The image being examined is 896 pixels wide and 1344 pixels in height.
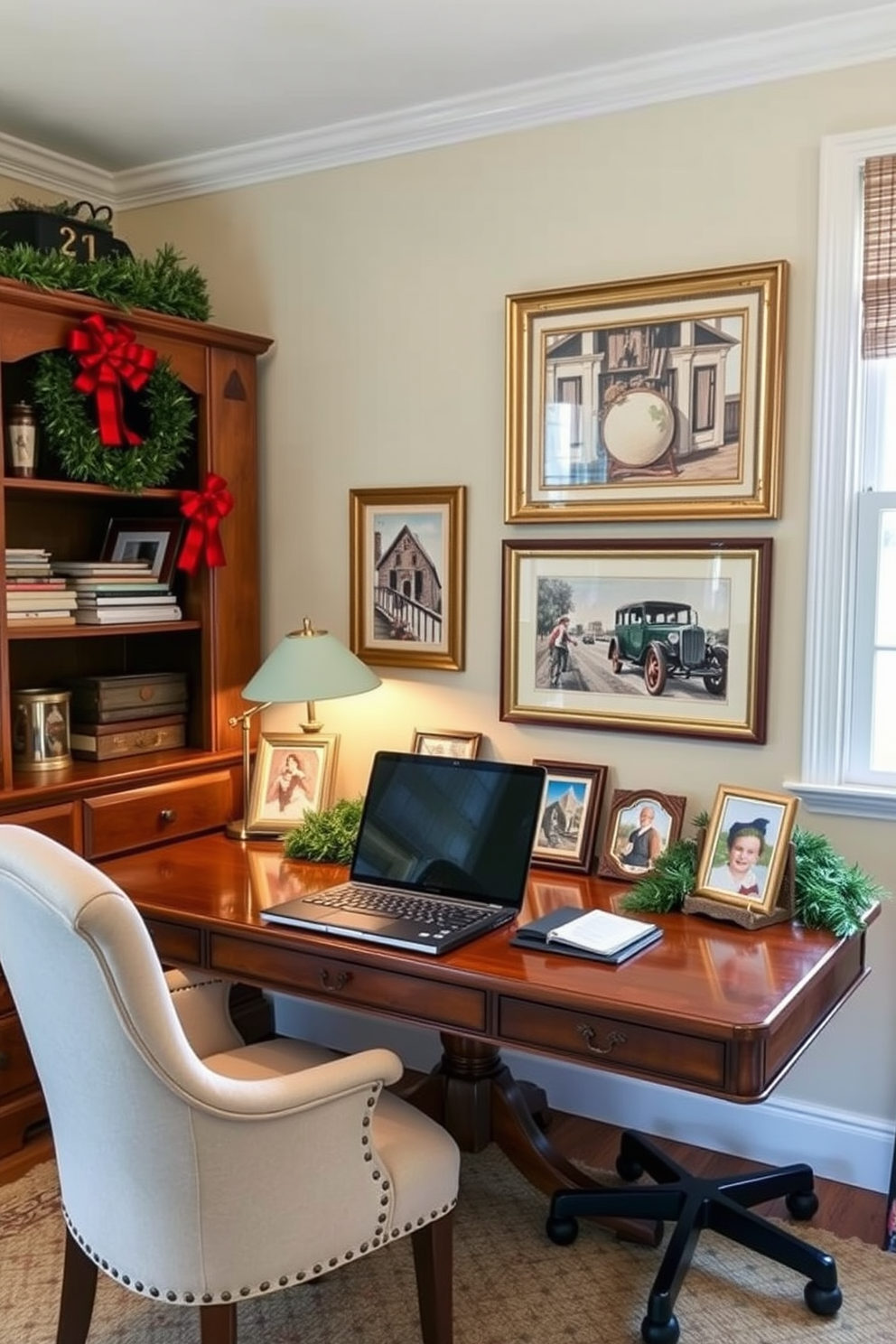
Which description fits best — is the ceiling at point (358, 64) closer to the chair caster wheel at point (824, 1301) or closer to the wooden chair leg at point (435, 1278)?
the wooden chair leg at point (435, 1278)

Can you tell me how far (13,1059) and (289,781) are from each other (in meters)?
0.88

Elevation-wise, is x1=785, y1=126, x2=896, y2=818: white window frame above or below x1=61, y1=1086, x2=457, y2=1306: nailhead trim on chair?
above

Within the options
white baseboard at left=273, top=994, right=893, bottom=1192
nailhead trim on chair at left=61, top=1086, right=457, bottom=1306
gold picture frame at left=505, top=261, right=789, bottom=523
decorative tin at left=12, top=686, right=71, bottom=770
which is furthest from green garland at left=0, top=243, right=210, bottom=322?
nailhead trim on chair at left=61, top=1086, right=457, bottom=1306

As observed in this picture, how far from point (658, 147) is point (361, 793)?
1.74 m

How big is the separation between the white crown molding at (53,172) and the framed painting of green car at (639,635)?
1.65 m

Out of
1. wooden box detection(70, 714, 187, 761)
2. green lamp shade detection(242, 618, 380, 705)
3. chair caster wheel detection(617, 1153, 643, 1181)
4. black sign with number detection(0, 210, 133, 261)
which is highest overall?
black sign with number detection(0, 210, 133, 261)

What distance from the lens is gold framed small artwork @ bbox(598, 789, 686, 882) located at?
A: 2.59 metres

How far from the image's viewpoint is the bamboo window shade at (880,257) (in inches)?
93.9

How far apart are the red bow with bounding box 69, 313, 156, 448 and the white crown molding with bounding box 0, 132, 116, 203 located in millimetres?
710

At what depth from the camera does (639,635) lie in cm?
272

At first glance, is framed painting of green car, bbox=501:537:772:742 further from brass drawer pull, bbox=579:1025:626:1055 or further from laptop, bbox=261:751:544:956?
brass drawer pull, bbox=579:1025:626:1055

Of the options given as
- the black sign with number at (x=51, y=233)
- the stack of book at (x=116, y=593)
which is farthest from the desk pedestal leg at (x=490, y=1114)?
the black sign with number at (x=51, y=233)

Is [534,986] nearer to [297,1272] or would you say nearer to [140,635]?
[297,1272]

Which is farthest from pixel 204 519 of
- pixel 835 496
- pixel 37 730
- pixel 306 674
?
pixel 835 496
